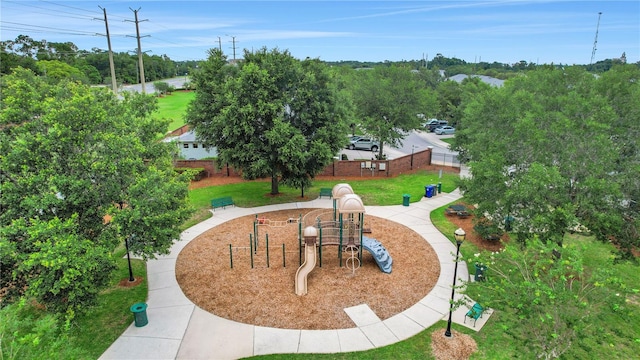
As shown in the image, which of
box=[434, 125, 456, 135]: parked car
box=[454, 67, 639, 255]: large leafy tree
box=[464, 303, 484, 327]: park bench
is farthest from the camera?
box=[434, 125, 456, 135]: parked car

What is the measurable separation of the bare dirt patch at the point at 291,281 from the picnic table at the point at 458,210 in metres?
4.06

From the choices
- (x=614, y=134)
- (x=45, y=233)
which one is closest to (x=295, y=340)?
(x=45, y=233)

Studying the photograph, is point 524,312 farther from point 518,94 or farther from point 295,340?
point 518,94

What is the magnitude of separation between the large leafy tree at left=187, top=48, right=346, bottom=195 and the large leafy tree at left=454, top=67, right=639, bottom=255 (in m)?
9.01

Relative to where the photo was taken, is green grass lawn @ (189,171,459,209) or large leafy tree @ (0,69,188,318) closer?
large leafy tree @ (0,69,188,318)

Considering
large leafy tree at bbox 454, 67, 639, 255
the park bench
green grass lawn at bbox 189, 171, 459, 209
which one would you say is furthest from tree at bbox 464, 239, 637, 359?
green grass lawn at bbox 189, 171, 459, 209

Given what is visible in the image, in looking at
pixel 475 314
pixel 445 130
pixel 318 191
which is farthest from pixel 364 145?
pixel 475 314

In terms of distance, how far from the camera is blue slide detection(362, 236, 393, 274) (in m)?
15.1

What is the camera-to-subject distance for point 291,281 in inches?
561

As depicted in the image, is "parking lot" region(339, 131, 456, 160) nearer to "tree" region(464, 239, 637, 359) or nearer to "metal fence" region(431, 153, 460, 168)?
"metal fence" region(431, 153, 460, 168)

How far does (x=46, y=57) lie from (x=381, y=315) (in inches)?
4896

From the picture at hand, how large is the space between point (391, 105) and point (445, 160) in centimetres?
942

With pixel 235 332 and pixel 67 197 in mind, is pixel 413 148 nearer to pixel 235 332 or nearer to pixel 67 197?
pixel 235 332

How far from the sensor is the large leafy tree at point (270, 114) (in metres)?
19.9
